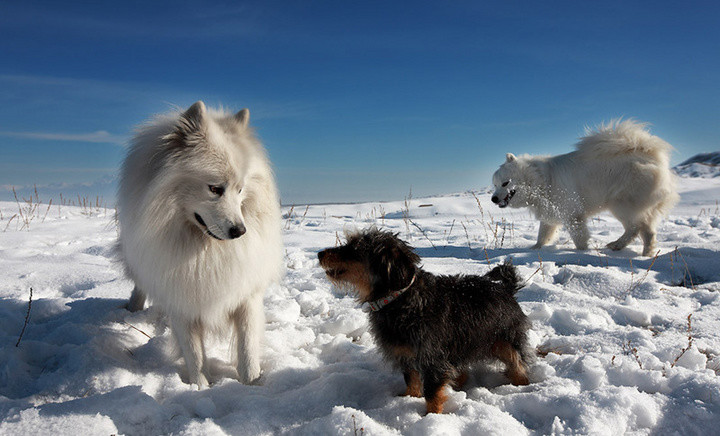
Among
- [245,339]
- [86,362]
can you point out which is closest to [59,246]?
[86,362]

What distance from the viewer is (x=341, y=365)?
307cm

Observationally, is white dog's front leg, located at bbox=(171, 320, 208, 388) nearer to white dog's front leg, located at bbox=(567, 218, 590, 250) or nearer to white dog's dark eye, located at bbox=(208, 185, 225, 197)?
white dog's dark eye, located at bbox=(208, 185, 225, 197)

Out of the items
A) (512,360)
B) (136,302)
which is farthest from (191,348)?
(512,360)

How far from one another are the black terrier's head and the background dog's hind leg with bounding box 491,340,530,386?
76 cm

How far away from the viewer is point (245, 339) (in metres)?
3.00

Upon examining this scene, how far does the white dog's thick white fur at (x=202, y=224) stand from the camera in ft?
8.57

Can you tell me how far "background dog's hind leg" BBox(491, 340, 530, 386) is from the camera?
271cm

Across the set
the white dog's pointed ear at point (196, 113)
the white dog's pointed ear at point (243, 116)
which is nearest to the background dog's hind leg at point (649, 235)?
the white dog's pointed ear at point (243, 116)

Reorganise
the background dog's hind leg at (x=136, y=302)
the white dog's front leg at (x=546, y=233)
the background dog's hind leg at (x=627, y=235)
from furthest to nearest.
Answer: the white dog's front leg at (x=546, y=233) → the background dog's hind leg at (x=627, y=235) → the background dog's hind leg at (x=136, y=302)

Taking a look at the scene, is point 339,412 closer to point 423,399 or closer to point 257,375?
point 423,399

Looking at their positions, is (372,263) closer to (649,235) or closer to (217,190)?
(217,190)

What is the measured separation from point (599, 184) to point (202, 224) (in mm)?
7217

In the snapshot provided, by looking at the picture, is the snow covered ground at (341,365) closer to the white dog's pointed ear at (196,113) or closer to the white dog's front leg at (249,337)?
the white dog's front leg at (249,337)

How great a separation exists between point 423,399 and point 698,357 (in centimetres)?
178
